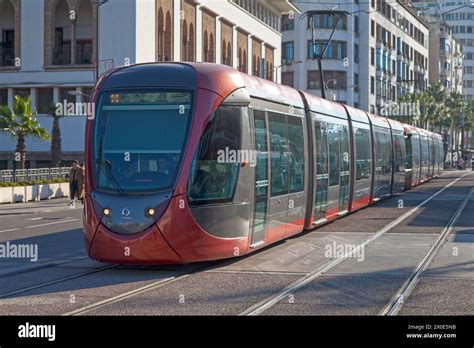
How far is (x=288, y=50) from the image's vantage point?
308 ft

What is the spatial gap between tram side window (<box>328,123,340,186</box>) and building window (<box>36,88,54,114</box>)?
127ft

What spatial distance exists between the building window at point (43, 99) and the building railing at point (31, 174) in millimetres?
13615

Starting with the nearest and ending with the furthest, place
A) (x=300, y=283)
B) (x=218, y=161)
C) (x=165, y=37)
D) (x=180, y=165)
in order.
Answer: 1. (x=300, y=283)
2. (x=180, y=165)
3. (x=218, y=161)
4. (x=165, y=37)

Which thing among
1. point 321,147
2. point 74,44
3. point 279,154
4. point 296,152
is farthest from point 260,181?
point 74,44

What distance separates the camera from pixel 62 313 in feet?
32.0

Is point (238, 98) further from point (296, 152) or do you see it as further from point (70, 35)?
point (70, 35)

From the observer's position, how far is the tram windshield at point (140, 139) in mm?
12945

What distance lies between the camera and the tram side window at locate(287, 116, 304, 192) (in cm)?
1673

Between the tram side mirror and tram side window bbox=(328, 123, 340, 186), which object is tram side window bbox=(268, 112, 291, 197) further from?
tram side window bbox=(328, 123, 340, 186)

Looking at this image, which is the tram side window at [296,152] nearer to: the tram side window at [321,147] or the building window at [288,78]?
the tram side window at [321,147]

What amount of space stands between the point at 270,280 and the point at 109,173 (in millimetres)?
2937
